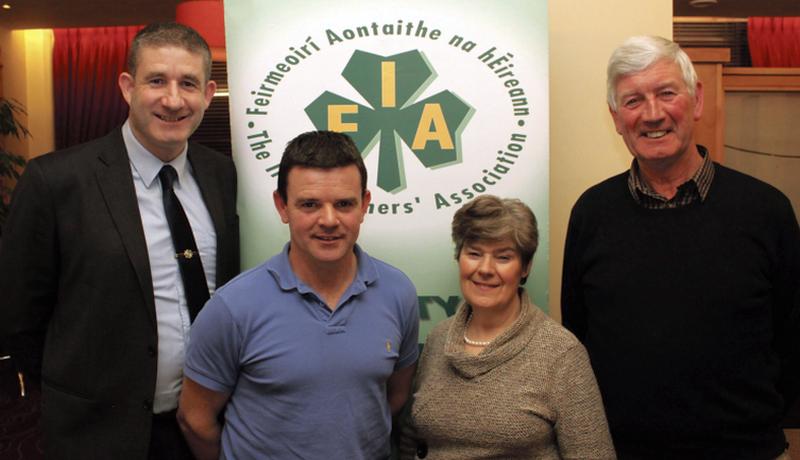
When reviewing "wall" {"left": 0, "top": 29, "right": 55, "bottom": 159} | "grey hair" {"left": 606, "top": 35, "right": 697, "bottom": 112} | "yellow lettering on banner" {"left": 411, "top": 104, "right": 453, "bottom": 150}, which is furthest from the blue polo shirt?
"wall" {"left": 0, "top": 29, "right": 55, "bottom": 159}

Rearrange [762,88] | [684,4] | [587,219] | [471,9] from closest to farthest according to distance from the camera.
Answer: [587,219] < [471,9] < [762,88] < [684,4]

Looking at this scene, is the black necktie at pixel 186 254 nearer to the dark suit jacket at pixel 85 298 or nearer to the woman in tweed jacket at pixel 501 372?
the dark suit jacket at pixel 85 298

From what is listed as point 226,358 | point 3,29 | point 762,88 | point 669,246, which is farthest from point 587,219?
point 3,29

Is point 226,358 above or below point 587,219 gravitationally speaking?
below

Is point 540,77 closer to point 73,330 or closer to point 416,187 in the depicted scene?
point 416,187

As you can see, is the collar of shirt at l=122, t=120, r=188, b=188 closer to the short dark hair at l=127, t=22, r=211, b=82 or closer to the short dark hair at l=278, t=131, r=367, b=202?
the short dark hair at l=127, t=22, r=211, b=82

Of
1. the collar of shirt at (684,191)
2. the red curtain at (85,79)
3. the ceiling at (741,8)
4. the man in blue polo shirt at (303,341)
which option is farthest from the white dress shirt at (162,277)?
the red curtain at (85,79)

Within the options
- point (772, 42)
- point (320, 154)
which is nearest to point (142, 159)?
point (320, 154)

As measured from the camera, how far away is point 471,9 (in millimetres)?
2166

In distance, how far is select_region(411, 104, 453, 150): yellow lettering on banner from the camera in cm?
217

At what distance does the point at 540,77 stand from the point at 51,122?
283 inches

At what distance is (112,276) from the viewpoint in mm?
1833

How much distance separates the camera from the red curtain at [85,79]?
7.91 meters

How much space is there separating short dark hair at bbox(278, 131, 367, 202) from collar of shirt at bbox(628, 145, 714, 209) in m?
0.72
